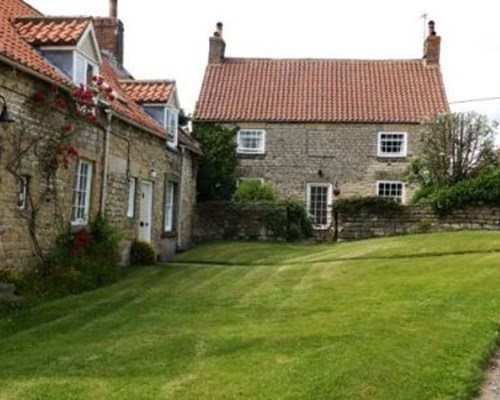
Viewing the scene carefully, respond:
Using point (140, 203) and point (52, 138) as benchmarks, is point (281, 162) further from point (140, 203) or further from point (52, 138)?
point (52, 138)

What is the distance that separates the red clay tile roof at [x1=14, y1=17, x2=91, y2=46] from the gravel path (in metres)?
11.8

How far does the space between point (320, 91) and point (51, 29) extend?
2109 centimetres

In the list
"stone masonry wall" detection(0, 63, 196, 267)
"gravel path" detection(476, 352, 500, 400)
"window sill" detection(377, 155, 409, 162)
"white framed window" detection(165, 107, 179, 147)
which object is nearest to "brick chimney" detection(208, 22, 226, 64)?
"window sill" detection(377, 155, 409, 162)

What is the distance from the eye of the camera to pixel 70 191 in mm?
16297

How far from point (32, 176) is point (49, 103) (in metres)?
1.59

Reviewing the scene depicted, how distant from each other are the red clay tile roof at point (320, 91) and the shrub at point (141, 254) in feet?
47.8

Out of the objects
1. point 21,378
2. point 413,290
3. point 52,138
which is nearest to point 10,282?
point 52,138

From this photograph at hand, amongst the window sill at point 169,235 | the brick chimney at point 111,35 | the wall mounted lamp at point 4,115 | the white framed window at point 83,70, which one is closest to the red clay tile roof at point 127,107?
the white framed window at point 83,70

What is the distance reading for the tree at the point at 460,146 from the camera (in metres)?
26.8

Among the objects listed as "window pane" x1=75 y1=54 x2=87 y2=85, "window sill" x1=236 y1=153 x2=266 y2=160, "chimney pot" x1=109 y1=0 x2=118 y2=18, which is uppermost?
"chimney pot" x1=109 y1=0 x2=118 y2=18

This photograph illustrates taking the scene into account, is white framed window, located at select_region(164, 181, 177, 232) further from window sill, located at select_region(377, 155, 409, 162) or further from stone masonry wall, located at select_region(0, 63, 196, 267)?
window sill, located at select_region(377, 155, 409, 162)

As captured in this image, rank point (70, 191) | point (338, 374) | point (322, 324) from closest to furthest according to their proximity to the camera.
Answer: point (338, 374) → point (322, 324) → point (70, 191)

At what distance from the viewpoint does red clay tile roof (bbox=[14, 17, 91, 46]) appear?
16.2 meters

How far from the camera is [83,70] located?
16.9 metres
